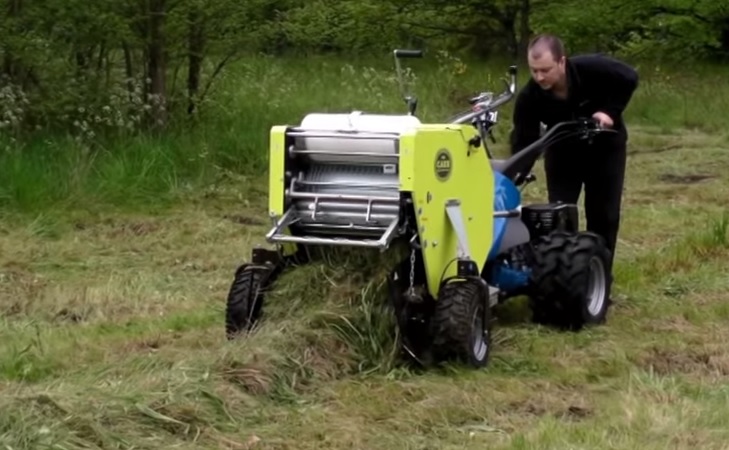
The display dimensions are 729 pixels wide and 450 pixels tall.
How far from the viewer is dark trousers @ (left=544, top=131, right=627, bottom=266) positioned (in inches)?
315

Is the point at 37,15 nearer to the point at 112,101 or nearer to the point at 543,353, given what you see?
the point at 112,101

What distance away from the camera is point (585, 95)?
25.5ft

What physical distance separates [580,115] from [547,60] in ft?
1.55

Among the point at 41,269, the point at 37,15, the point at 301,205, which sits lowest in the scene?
the point at 41,269

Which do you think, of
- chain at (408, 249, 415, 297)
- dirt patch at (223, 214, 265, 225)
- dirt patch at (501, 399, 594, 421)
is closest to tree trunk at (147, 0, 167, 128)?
dirt patch at (223, 214, 265, 225)

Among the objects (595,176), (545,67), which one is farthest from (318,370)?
(595,176)

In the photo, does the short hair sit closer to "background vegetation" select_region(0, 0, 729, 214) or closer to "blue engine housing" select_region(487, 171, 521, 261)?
"blue engine housing" select_region(487, 171, 521, 261)

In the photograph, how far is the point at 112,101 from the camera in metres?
12.1

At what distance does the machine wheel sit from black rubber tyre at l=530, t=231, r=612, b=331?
0.91m

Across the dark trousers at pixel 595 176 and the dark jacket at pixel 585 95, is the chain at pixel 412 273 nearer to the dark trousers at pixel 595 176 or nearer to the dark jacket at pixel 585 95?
the dark jacket at pixel 585 95

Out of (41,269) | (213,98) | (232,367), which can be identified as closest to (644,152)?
(213,98)

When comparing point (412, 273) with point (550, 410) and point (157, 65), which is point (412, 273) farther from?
point (157, 65)

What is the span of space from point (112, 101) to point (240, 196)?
134cm

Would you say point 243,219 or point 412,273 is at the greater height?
point 412,273
